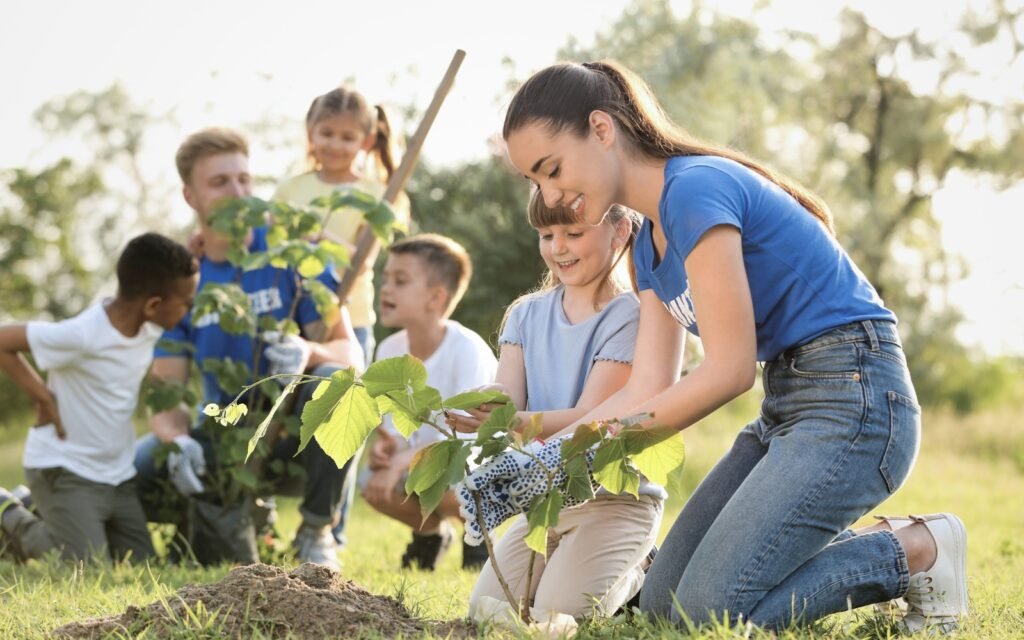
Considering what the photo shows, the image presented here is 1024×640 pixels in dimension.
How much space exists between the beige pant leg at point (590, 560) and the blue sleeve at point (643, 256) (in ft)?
1.88

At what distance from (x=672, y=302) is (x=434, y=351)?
233 cm

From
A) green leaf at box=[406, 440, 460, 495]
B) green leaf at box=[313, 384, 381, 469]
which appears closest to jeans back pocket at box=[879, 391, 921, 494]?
green leaf at box=[406, 440, 460, 495]

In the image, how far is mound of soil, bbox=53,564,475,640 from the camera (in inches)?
97.5

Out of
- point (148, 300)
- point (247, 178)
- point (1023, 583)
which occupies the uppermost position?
point (247, 178)

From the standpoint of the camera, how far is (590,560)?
299 cm

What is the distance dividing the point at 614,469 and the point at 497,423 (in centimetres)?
26

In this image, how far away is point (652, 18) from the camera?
13.5 m

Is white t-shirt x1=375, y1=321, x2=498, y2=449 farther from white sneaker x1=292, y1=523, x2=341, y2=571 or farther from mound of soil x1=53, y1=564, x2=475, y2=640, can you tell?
mound of soil x1=53, y1=564, x2=475, y2=640

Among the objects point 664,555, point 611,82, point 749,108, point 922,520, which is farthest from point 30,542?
point 749,108

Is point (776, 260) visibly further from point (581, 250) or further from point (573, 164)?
point (581, 250)

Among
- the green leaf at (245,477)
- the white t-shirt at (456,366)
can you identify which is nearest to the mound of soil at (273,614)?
the green leaf at (245,477)

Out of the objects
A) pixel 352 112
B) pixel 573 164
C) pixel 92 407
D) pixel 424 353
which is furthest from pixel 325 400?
pixel 352 112

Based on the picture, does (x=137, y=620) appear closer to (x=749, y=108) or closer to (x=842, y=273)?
(x=842, y=273)

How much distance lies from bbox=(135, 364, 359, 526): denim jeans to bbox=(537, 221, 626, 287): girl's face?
145 centimetres
